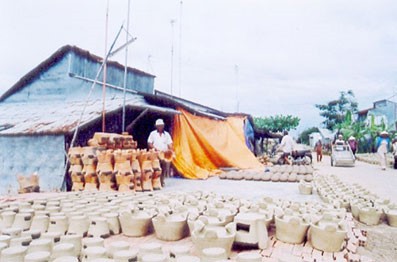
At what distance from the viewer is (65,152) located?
6867mm

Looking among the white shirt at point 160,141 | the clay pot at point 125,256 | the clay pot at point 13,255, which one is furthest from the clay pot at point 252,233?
the white shirt at point 160,141

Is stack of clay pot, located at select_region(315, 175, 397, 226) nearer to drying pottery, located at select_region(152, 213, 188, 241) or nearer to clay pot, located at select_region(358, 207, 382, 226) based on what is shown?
clay pot, located at select_region(358, 207, 382, 226)

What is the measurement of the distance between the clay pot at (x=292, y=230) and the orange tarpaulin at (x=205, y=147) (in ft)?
20.1

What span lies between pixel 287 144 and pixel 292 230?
10166 mm

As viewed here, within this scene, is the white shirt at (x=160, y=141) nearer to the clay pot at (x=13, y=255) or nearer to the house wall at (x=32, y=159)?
the house wall at (x=32, y=159)

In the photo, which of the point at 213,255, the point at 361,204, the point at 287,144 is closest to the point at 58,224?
the point at 213,255

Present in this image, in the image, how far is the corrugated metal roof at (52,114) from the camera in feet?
23.9

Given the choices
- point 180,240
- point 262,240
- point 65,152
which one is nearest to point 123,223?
point 180,240

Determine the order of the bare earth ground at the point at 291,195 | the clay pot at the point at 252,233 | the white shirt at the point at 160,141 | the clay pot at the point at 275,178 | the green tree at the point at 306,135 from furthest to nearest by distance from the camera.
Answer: the green tree at the point at 306,135 < the clay pot at the point at 275,178 < the white shirt at the point at 160,141 < the bare earth ground at the point at 291,195 < the clay pot at the point at 252,233

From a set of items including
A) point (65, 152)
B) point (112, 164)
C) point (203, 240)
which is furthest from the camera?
point (65, 152)

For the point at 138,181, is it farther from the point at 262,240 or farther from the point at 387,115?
the point at 387,115

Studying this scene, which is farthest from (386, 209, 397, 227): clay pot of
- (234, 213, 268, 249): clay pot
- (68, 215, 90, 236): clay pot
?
(68, 215, 90, 236): clay pot

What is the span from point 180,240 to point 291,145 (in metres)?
10.4

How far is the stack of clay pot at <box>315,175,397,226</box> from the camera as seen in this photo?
4.32 metres
